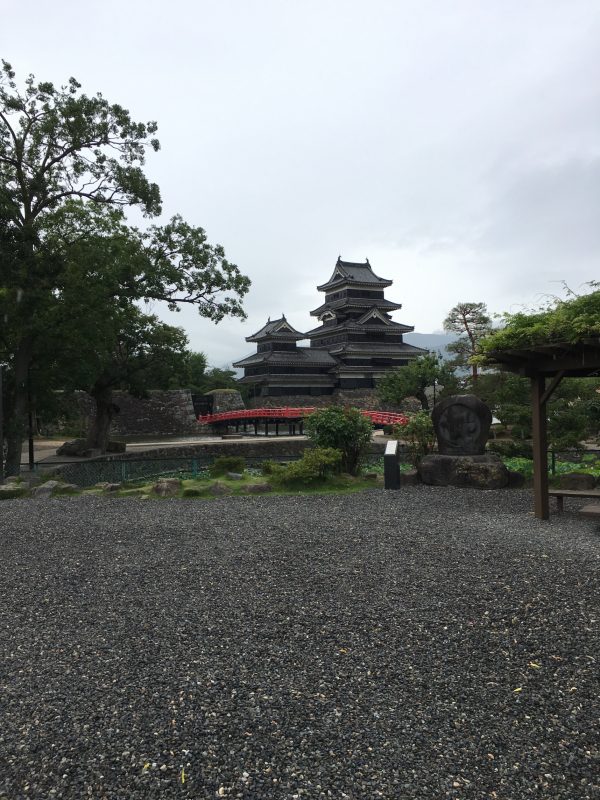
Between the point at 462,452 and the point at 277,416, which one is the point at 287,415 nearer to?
the point at 277,416

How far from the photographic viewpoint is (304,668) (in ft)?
12.1

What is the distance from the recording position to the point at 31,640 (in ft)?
13.9

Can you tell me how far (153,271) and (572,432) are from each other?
45.5 ft

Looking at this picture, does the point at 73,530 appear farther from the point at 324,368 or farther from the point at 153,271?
the point at 324,368

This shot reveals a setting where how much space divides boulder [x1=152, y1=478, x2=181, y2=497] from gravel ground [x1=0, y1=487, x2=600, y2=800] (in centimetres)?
368

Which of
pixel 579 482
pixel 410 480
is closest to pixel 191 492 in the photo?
pixel 410 480

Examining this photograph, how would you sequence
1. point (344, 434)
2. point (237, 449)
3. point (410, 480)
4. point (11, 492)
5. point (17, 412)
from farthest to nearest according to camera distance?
point (237, 449)
point (17, 412)
point (344, 434)
point (410, 480)
point (11, 492)

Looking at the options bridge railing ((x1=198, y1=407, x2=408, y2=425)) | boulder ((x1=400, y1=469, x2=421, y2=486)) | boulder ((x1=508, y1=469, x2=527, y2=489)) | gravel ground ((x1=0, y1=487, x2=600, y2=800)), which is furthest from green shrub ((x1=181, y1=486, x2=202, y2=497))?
bridge railing ((x1=198, y1=407, x2=408, y2=425))

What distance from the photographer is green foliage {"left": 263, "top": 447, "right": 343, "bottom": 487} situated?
35.4 feet

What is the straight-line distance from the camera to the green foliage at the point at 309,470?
10.8 meters

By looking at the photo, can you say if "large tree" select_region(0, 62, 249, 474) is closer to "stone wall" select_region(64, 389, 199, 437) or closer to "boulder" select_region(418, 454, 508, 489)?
"boulder" select_region(418, 454, 508, 489)

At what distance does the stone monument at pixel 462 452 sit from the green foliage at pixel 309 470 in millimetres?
1809

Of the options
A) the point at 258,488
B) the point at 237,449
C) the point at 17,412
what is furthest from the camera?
the point at 237,449

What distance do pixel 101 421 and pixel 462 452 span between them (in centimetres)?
1691
